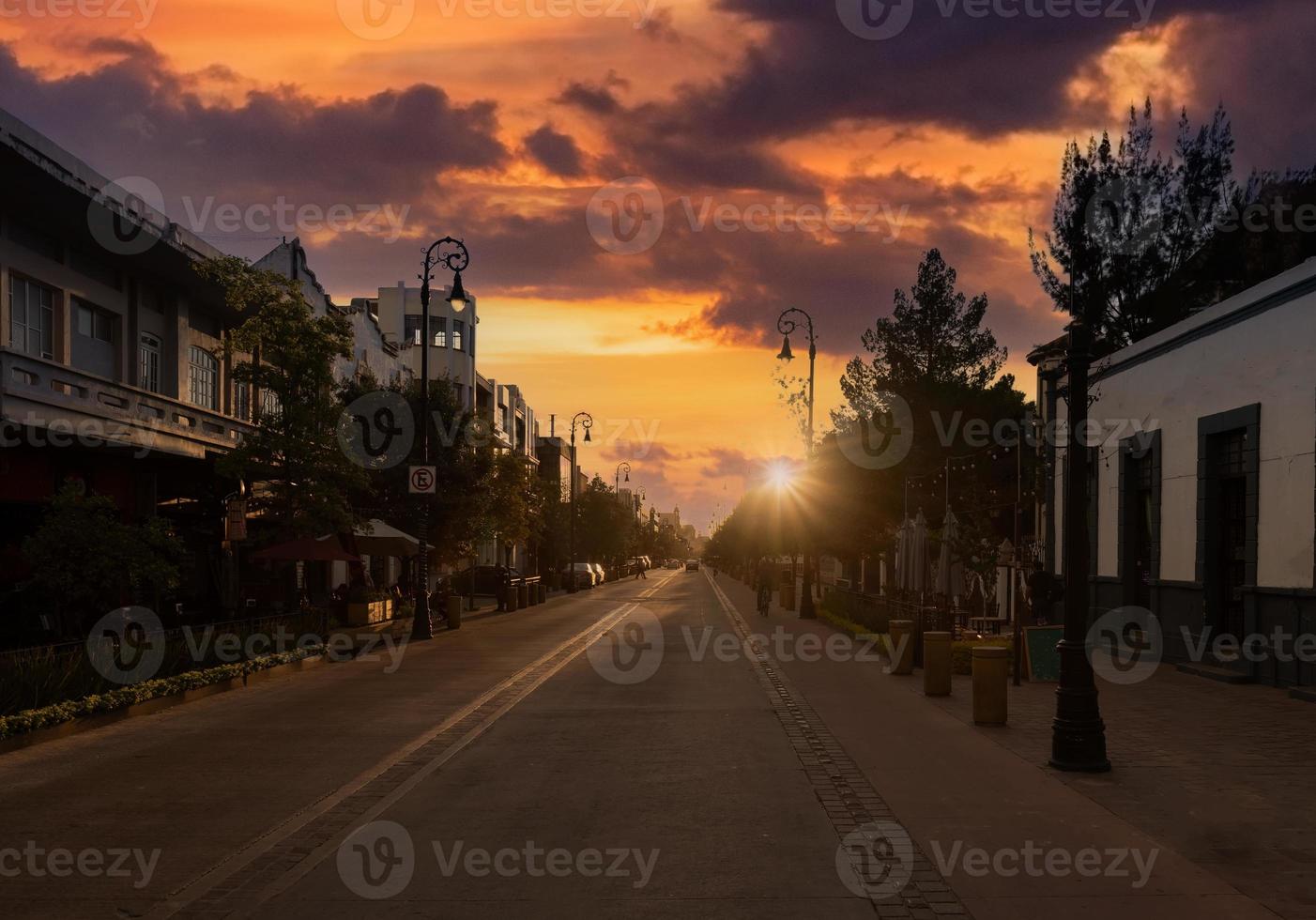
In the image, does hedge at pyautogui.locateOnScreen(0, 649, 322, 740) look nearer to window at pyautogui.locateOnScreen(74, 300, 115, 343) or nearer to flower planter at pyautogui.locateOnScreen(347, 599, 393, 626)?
window at pyautogui.locateOnScreen(74, 300, 115, 343)

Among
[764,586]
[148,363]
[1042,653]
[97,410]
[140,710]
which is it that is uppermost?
[148,363]

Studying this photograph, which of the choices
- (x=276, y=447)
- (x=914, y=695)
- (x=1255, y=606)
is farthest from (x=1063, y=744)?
(x=276, y=447)

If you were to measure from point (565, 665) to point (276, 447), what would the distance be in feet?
28.3

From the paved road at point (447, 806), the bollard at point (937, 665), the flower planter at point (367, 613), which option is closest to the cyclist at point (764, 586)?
the flower planter at point (367, 613)

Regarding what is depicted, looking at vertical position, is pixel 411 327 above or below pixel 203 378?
above

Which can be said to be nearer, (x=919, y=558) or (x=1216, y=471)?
(x=1216, y=471)

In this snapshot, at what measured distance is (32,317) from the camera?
75.6ft

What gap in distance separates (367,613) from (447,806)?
940 inches

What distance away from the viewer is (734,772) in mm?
10953

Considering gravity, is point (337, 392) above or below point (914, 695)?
above

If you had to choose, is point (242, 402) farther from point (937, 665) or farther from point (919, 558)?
point (937, 665)

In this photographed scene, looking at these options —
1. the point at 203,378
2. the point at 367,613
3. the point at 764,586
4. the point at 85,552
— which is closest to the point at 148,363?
the point at 203,378

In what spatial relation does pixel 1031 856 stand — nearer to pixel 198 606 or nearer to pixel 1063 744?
pixel 1063 744

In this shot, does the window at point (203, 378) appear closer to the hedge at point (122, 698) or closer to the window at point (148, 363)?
the window at point (148, 363)
